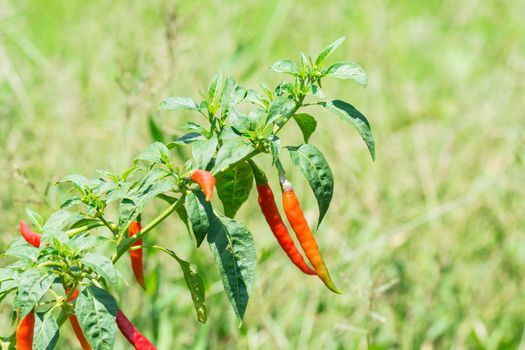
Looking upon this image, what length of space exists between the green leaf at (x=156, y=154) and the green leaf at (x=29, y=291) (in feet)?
0.82

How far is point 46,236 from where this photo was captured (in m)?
1.27

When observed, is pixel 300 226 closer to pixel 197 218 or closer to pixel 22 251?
pixel 197 218

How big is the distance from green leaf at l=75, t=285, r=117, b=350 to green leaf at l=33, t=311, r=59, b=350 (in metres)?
0.07

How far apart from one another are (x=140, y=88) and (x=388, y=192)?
124 centimetres

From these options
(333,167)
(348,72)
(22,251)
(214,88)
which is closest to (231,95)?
(214,88)

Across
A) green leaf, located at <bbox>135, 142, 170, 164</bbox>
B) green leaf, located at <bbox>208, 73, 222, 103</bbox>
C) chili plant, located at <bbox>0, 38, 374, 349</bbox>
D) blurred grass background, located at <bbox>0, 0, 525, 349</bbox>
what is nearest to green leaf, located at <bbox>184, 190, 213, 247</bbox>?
chili plant, located at <bbox>0, 38, 374, 349</bbox>

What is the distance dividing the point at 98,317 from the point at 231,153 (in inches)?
12.5

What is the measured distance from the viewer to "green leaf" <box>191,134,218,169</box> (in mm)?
1252

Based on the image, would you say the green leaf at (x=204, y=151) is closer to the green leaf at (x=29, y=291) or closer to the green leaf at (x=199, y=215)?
the green leaf at (x=199, y=215)

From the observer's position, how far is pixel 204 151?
4.17 ft

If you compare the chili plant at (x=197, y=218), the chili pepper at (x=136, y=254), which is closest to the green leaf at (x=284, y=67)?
the chili plant at (x=197, y=218)

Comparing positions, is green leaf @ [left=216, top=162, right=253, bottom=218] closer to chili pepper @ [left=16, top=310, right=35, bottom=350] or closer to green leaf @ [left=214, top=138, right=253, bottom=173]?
green leaf @ [left=214, top=138, right=253, bottom=173]

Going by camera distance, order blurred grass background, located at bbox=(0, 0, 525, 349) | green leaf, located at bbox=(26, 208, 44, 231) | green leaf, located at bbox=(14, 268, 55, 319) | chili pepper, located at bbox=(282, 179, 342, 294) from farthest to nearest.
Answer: blurred grass background, located at bbox=(0, 0, 525, 349), green leaf, located at bbox=(26, 208, 44, 231), chili pepper, located at bbox=(282, 179, 342, 294), green leaf, located at bbox=(14, 268, 55, 319)

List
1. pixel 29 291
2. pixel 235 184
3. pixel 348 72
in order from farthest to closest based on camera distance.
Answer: pixel 235 184 < pixel 348 72 < pixel 29 291
